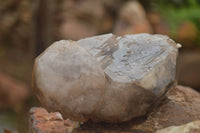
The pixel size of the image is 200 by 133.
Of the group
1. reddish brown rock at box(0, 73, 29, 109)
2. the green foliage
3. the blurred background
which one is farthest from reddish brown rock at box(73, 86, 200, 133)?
reddish brown rock at box(0, 73, 29, 109)

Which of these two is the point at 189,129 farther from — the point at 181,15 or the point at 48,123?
the point at 181,15

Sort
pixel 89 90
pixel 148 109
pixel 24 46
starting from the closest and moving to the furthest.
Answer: pixel 89 90, pixel 148 109, pixel 24 46

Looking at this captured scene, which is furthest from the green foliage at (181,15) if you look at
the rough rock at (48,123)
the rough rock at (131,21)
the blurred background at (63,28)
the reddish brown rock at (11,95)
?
the rough rock at (48,123)

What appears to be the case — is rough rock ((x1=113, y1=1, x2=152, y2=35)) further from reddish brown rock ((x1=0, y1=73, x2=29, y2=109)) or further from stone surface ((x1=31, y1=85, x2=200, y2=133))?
stone surface ((x1=31, y1=85, x2=200, y2=133))

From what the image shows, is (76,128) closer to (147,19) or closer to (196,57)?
(196,57)

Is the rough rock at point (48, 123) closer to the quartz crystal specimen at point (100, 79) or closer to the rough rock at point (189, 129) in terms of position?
the quartz crystal specimen at point (100, 79)

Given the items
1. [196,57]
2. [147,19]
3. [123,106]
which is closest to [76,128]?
[123,106]
